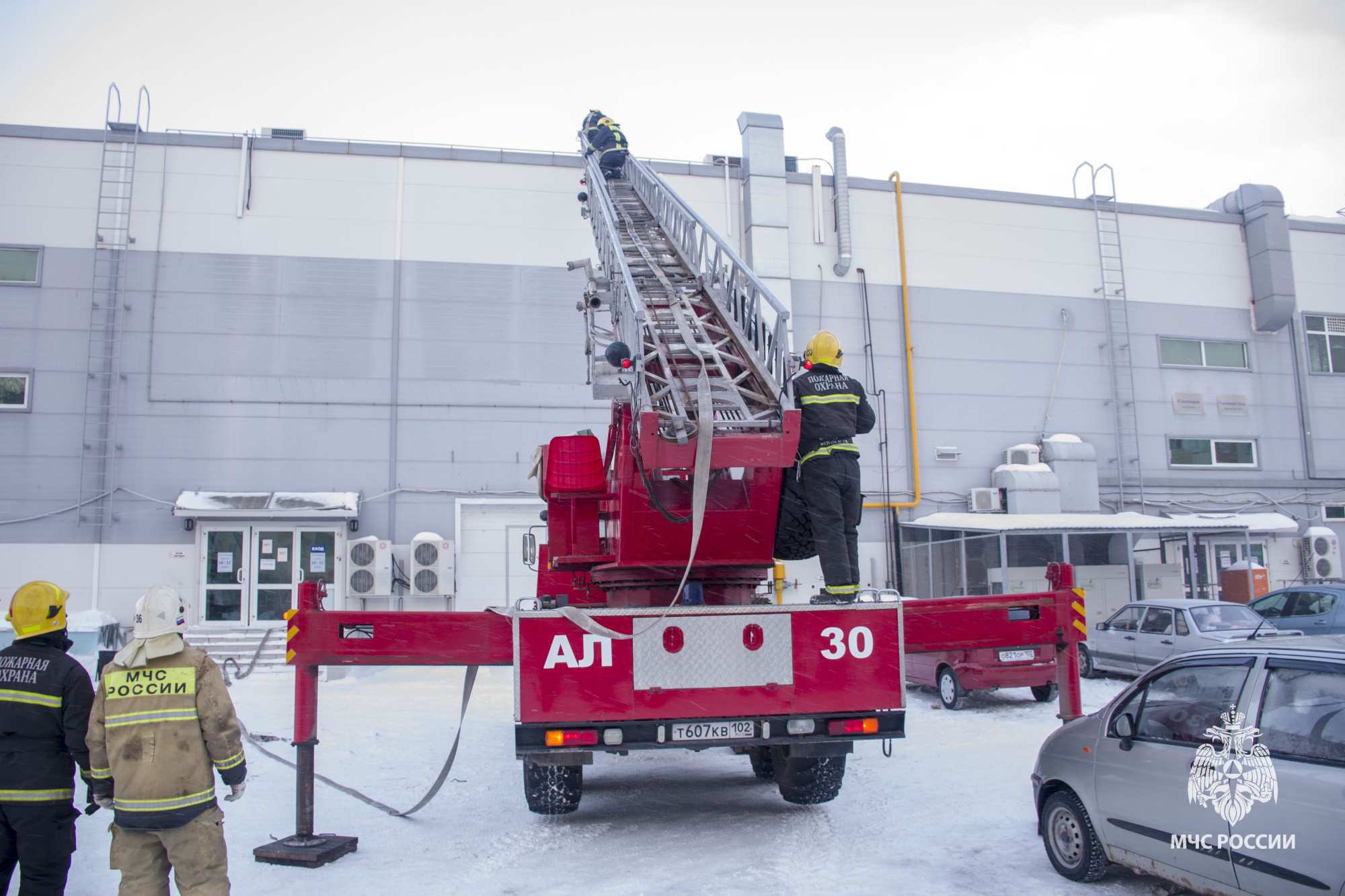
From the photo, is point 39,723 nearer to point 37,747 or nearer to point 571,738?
point 37,747

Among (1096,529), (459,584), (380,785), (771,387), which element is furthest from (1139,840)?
(459,584)

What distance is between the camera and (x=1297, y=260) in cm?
2247

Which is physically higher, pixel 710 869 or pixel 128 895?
pixel 128 895

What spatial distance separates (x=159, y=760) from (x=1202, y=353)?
2317 cm

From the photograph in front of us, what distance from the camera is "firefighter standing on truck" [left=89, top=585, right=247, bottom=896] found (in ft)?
13.1

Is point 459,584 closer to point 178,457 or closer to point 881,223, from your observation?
point 178,457

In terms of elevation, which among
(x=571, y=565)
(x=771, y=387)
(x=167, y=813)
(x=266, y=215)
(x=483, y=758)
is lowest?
(x=483, y=758)

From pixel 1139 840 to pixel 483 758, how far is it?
5909 millimetres

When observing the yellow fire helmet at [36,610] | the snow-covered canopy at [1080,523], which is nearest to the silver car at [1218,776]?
the yellow fire helmet at [36,610]

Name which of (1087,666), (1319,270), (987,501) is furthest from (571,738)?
(1319,270)

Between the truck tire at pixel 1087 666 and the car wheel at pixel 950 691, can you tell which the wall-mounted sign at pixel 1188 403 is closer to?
the truck tire at pixel 1087 666

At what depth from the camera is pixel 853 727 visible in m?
5.66

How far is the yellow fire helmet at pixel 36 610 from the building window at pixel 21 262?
1589cm

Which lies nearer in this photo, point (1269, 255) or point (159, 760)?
point (159, 760)
